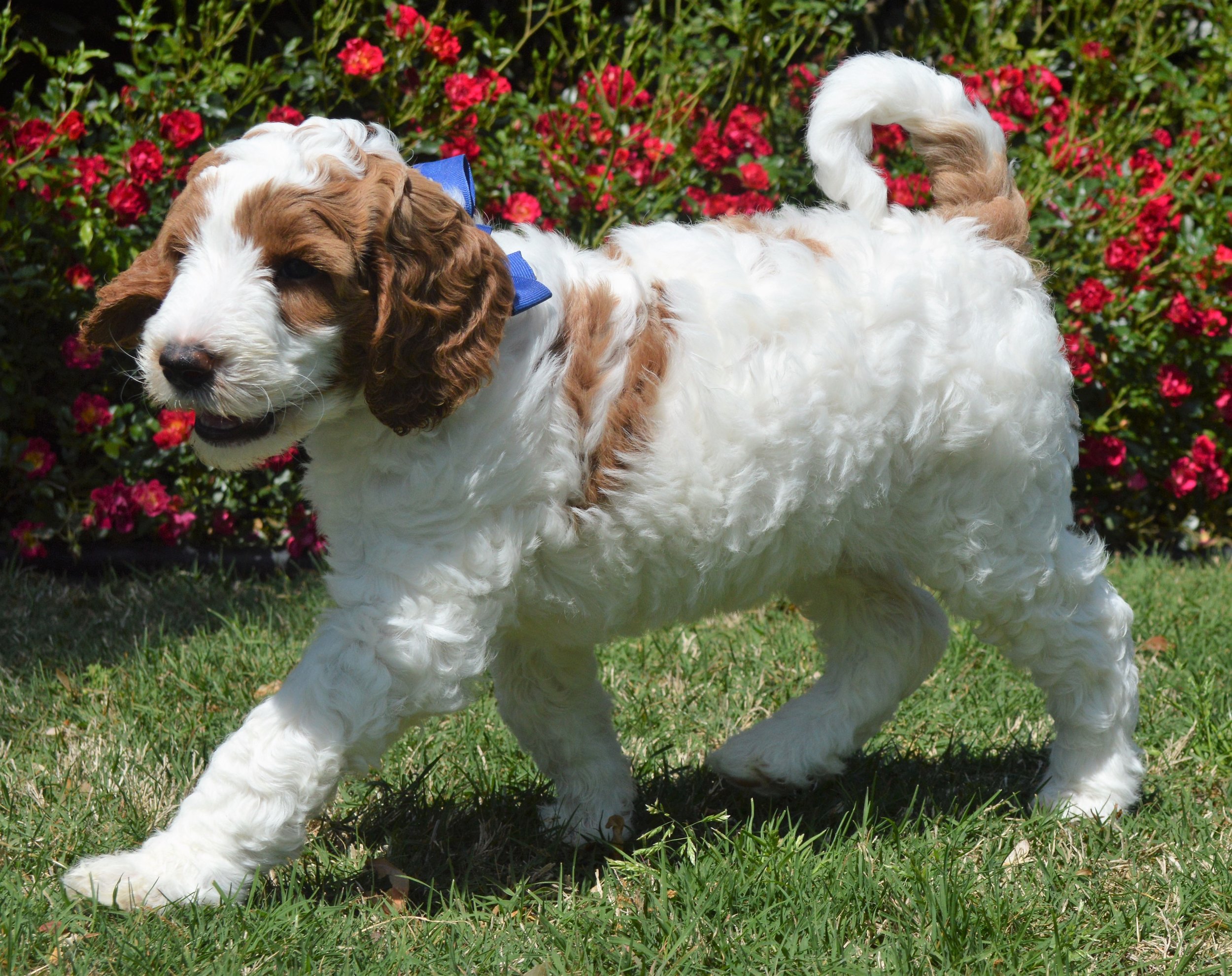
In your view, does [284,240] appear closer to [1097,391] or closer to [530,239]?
[530,239]

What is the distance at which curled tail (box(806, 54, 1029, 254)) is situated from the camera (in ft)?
9.44

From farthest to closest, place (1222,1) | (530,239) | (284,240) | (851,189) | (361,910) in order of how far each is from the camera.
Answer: (1222,1)
(851,189)
(530,239)
(361,910)
(284,240)

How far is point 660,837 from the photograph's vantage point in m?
3.01

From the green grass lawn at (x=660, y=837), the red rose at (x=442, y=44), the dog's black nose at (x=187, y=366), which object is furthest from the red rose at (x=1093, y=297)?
the dog's black nose at (x=187, y=366)

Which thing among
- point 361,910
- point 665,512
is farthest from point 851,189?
point 361,910

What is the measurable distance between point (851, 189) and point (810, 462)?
74cm

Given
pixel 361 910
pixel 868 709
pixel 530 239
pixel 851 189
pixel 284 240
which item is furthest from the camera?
pixel 868 709

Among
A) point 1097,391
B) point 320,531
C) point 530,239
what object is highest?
point 530,239

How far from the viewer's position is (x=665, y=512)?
2498 mm

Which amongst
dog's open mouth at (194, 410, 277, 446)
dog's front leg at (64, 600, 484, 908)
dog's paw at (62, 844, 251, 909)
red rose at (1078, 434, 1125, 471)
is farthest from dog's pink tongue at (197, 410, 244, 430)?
red rose at (1078, 434, 1125, 471)

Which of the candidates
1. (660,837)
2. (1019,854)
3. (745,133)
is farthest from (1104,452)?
(660,837)

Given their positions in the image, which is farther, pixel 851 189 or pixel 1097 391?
pixel 1097 391

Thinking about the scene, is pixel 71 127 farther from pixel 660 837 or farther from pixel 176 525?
pixel 660 837

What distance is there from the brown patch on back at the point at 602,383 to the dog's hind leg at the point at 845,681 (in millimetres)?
900
